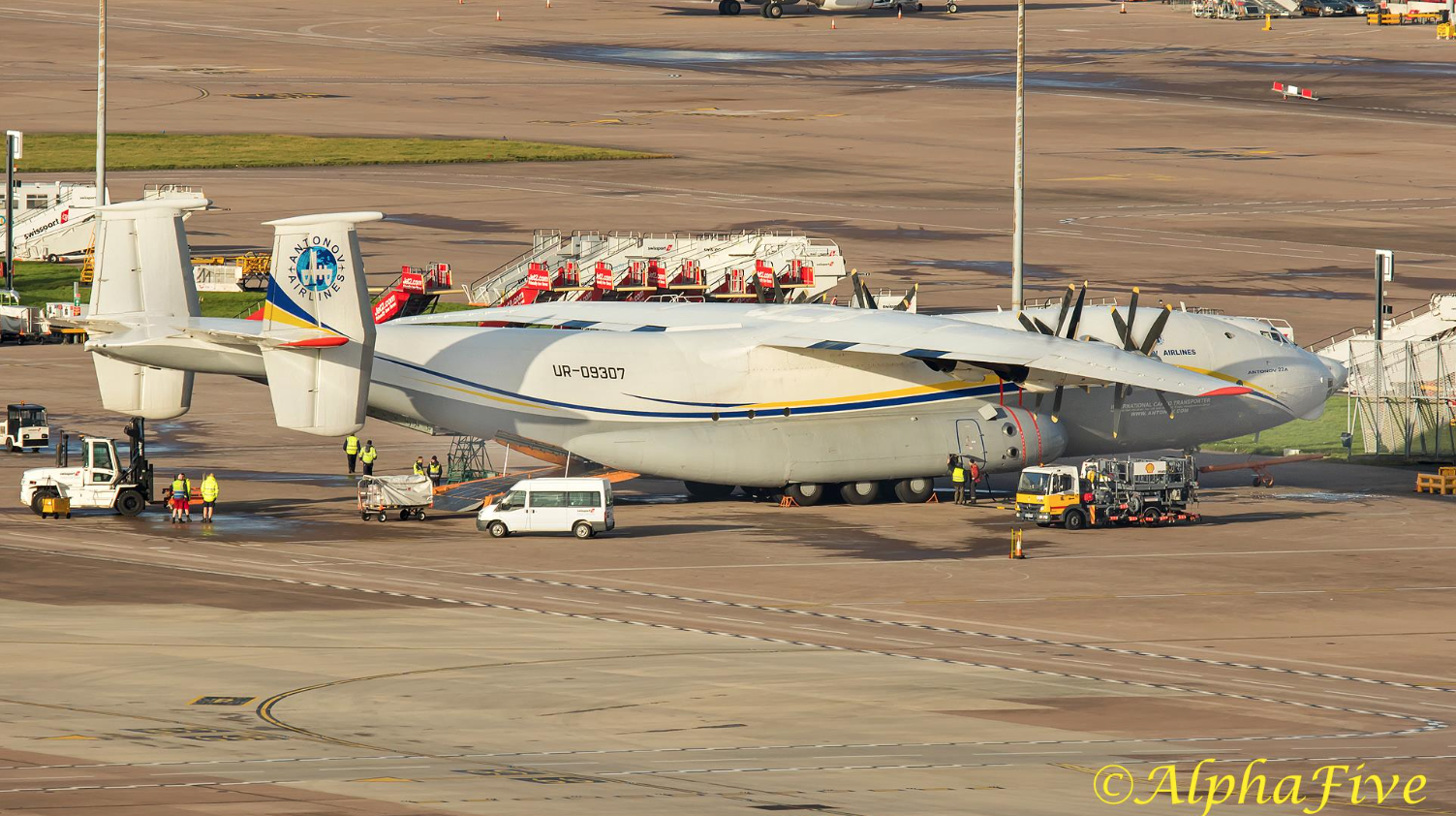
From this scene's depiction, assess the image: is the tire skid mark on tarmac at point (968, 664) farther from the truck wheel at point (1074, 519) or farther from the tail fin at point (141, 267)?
the truck wheel at point (1074, 519)

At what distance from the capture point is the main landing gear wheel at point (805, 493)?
180ft

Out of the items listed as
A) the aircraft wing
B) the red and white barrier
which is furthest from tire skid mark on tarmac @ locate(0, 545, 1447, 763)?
the red and white barrier

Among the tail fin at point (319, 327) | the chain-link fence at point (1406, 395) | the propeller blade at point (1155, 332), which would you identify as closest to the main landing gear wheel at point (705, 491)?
the tail fin at point (319, 327)

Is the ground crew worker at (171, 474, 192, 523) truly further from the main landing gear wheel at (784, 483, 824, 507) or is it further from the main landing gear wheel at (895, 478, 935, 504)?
the main landing gear wheel at (895, 478, 935, 504)

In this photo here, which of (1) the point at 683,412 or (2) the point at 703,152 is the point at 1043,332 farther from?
(2) the point at 703,152

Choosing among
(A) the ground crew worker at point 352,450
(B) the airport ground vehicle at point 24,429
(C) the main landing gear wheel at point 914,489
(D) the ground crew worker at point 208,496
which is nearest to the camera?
(D) the ground crew worker at point 208,496

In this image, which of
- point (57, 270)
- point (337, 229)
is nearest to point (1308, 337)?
point (337, 229)

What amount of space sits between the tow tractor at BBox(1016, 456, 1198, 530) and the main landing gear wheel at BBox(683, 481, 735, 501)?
29.1 ft

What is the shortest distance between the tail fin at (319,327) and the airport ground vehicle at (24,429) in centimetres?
1624

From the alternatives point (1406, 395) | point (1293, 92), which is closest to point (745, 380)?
point (1406, 395)

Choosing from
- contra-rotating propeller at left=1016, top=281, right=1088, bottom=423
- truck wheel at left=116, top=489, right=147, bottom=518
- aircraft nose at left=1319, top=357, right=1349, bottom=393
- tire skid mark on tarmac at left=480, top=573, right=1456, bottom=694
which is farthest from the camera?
aircraft nose at left=1319, top=357, right=1349, bottom=393

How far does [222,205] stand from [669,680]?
79771 mm

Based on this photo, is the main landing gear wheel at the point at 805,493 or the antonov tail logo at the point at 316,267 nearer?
the antonov tail logo at the point at 316,267

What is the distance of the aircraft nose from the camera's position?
194 ft
